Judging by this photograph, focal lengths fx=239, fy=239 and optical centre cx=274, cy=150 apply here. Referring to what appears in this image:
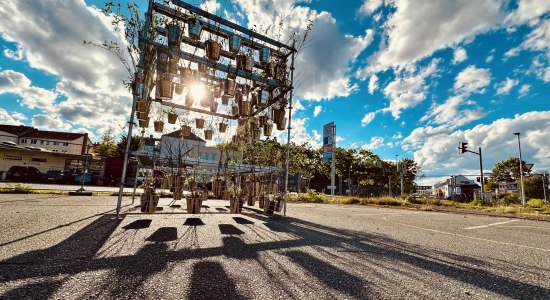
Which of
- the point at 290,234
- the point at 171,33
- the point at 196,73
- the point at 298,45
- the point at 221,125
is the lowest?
the point at 290,234

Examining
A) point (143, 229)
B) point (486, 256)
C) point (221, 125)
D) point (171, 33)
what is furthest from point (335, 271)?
point (221, 125)

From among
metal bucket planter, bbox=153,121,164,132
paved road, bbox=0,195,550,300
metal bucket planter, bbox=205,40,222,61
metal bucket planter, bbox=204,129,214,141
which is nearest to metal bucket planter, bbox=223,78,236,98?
metal bucket planter, bbox=205,40,222,61

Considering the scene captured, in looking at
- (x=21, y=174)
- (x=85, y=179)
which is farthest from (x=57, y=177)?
(x=21, y=174)

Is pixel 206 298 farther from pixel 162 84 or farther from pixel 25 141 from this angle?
pixel 25 141

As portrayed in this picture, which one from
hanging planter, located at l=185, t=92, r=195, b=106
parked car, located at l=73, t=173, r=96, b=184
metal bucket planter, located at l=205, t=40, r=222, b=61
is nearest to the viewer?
metal bucket planter, located at l=205, t=40, r=222, b=61

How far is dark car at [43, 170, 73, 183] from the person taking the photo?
21.1 m

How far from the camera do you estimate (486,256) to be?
2879 mm

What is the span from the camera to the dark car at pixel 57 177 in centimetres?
2108

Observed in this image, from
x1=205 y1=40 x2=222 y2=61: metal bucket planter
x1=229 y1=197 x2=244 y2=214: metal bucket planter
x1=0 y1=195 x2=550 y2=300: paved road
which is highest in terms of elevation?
x1=205 y1=40 x2=222 y2=61: metal bucket planter

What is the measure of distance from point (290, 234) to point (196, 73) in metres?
3.96

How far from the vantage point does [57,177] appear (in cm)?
2125

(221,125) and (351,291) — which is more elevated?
(221,125)

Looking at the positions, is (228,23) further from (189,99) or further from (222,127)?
(222,127)

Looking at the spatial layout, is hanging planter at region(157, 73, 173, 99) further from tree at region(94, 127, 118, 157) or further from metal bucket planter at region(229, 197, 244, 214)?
tree at region(94, 127, 118, 157)
